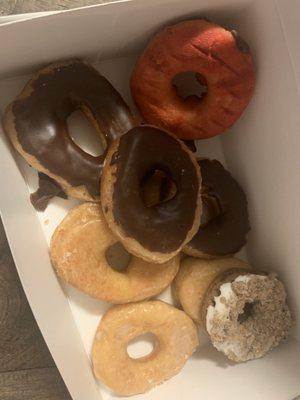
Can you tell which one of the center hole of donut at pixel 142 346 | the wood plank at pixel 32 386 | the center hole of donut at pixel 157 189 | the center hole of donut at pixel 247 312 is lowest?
the wood plank at pixel 32 386

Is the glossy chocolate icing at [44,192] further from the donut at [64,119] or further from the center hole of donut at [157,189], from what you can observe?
the center hole of donut at [157,189]

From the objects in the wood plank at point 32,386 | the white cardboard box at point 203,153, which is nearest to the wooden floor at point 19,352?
the wood plank at point 32,386

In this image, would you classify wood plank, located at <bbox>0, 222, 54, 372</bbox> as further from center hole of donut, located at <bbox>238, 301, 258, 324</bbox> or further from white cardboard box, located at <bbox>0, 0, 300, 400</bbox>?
center hole of donut, located at <bbox>238, 301, 258, 324</bbox>

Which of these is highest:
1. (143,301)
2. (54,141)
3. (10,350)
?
(54,141)

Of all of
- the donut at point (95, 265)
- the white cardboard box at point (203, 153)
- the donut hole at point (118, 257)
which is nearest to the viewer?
the white cardboard box at point (203, 153)

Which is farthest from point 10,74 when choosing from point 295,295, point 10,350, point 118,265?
→ point 295,295

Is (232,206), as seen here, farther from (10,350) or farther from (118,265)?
(10,350)

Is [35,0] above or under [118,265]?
above

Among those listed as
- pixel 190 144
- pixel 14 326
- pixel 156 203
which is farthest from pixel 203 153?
pixel 14 326
